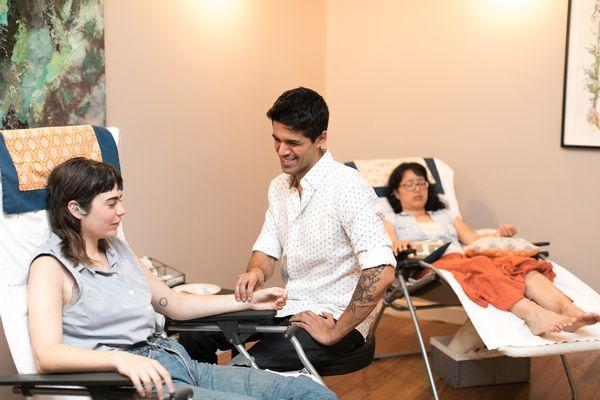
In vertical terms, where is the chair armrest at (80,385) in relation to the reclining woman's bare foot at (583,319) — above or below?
above

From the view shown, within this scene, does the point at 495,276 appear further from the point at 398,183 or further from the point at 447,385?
the point at 398,183

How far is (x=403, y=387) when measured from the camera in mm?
3248

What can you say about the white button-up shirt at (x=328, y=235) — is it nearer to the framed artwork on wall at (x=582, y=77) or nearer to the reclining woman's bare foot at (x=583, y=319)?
the reclining woman's bare foot at (x=583, y=319)

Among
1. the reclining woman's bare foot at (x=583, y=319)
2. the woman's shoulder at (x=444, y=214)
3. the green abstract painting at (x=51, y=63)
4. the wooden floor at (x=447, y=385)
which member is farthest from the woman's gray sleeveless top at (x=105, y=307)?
the woman's shoulder at (x=444, y=214)

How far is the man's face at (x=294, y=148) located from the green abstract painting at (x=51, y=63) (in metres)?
0.99

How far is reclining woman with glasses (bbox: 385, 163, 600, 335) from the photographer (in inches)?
106

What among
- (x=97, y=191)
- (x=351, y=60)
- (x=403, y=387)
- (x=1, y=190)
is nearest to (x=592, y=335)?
(x=403, y=387)

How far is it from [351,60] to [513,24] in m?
1.09

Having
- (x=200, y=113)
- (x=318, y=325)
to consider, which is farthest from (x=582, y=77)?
(x=318, y=325)

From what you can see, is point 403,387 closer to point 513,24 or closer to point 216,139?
point 216,139

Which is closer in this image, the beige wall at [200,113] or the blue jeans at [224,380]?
the blue jeans at [224,380]

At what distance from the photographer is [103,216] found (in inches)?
77.2

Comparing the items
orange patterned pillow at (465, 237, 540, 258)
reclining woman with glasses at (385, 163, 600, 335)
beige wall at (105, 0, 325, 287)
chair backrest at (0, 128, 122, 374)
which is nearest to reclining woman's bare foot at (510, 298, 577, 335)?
reclining woman with glasses at (385, 163, 600, 335)

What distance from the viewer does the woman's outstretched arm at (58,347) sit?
5.27 ft
